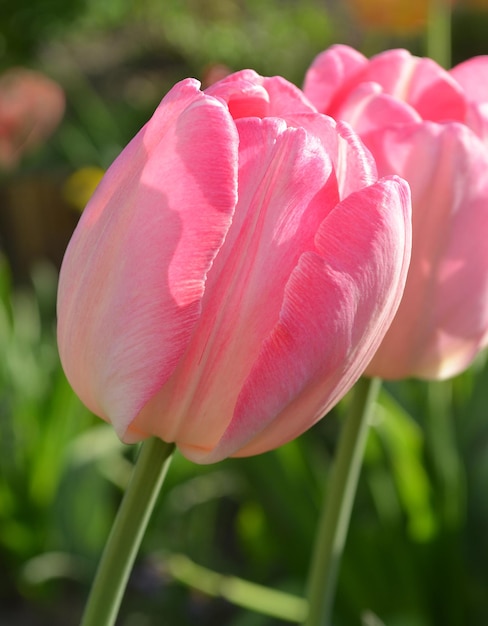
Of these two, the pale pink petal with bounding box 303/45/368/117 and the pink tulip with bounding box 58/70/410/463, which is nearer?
the pink tulip with bounding box 58/70/410/463

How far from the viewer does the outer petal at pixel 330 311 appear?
0.95 feet

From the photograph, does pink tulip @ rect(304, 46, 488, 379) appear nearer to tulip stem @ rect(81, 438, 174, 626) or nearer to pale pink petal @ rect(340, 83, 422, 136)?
pale pink petal @ rect(340, 83, 422, 136)

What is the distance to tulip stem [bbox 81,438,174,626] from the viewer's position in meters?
0.31

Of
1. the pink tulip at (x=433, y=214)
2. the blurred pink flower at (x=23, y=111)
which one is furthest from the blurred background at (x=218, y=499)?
the pink tulip at (x=433, y=214)

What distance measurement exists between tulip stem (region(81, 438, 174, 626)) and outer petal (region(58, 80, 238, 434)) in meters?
0.02

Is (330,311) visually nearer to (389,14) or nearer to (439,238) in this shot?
(439,238)

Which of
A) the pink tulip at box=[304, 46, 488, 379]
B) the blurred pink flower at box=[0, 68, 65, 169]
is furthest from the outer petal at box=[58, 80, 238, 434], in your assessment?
the blurred pink flower at box=[0, 68, 65, 169]

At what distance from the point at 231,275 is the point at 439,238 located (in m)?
0.12

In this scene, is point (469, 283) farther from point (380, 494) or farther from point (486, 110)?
point (380, 494)

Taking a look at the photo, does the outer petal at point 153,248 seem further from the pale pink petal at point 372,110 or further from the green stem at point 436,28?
the green stem at point 436,28

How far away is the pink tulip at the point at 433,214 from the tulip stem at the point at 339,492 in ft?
0.04

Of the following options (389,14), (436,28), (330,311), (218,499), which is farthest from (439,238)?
(389,14)

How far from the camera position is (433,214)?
39 cm

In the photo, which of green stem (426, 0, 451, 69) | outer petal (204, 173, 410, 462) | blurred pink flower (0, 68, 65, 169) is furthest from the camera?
blurred pink flower (0, 68, 65, 169)
